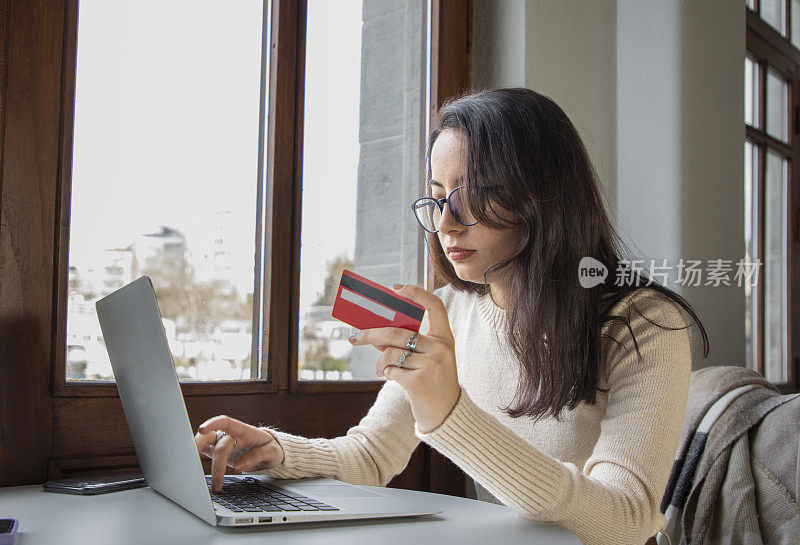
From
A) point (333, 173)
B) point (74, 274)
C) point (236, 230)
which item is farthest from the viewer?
point (333, 173)

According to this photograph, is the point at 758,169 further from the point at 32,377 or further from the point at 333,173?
the point at 32,377

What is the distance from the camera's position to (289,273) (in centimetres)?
141

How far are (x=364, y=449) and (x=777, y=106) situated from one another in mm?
2630

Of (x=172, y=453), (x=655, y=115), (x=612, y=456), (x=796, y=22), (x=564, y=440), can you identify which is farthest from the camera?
(x=796, y=22)

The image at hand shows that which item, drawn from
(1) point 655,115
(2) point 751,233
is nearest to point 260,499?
(1) point 655,115

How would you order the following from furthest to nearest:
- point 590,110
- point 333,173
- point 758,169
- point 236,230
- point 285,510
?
point 758,169 < point 590,110 < point 333,173 < point 236,230 < point 285,510

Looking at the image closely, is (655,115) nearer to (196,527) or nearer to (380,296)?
(380,296)

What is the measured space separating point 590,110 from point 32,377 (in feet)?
4.97

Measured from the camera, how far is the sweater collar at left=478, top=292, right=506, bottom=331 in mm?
1280

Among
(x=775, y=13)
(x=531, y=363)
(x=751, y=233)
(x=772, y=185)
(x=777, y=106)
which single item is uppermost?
(x=775, y=13)

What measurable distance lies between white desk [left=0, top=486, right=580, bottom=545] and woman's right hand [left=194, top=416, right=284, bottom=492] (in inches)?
4.0

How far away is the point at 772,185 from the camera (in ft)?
9.82

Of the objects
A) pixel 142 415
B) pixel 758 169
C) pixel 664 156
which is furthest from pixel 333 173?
pixel 758 169

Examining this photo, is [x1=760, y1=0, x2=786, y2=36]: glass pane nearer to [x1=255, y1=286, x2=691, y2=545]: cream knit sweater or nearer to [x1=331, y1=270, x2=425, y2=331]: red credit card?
[x1=255, y1=286, x2=691, y2=545]: cream knit sweater
